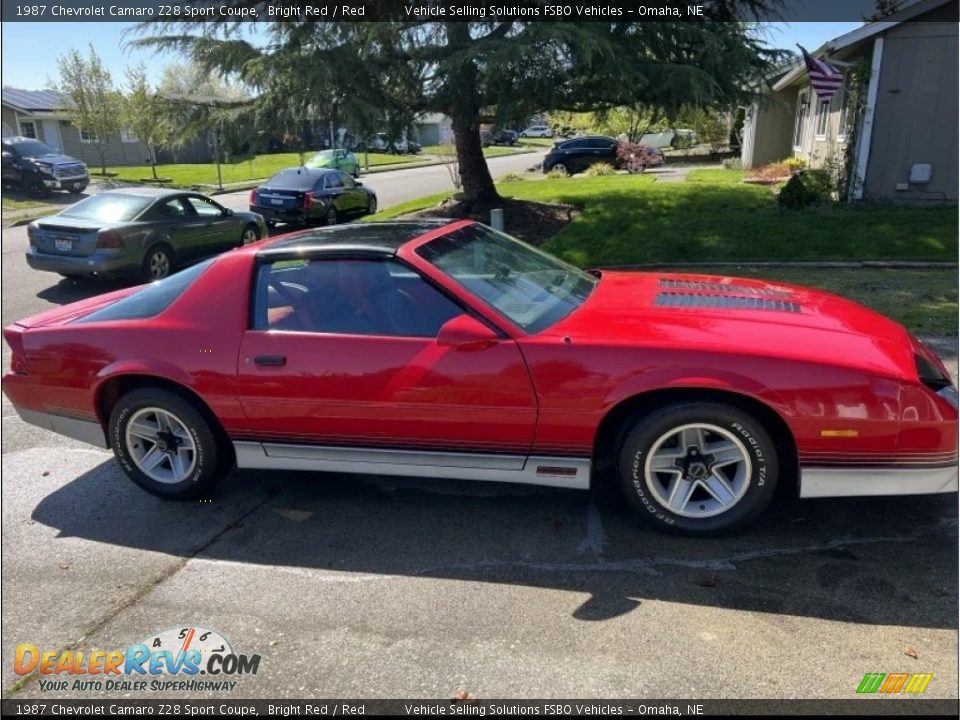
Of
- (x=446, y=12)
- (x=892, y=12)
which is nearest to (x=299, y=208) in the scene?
(x=446, y=12)

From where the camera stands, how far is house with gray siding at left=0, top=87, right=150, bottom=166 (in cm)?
3669

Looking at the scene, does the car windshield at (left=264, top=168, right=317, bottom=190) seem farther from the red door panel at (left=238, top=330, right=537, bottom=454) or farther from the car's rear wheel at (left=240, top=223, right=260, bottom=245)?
the red door panel at (left=238, top=330, right=537, bottom=454)

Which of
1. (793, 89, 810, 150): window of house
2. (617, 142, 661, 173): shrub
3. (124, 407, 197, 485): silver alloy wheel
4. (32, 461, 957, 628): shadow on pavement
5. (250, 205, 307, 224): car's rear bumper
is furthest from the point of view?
(617, 142, 661, 173): shrub

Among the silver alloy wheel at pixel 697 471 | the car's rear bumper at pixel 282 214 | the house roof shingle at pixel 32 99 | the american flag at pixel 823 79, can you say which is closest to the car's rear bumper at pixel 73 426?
the silver alloy wheel at pixel 697 471

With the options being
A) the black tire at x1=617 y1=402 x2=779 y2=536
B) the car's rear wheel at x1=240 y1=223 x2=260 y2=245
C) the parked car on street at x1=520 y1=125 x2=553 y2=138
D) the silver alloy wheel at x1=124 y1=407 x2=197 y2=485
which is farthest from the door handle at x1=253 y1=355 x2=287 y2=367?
the parked car on street at x1=520 y1=125 x2=553 y2=138

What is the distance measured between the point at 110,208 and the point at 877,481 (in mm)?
10894

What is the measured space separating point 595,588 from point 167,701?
1.75 metres

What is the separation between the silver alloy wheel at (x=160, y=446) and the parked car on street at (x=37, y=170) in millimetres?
24425

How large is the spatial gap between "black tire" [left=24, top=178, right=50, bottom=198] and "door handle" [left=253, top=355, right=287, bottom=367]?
83.0ft

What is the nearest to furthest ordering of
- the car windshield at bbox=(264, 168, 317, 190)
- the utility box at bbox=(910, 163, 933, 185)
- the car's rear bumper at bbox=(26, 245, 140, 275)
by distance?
the car's rear bumper at bbox=(26, 245, 140, 275)
the utility box at bbox=(910, 163, 933, 185)
the car windshield at bbox=(264, 168, 317, 190)

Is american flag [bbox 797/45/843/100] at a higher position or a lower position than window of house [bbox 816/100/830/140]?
higher

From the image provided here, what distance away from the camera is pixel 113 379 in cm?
425

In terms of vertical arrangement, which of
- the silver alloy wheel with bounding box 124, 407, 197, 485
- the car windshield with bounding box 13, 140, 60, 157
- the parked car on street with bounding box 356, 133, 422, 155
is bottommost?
the silver alloy wheel with bounding box 124, 407, 197, 485

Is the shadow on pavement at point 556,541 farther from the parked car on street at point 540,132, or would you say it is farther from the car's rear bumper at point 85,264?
the parked car on street at point 540,132
